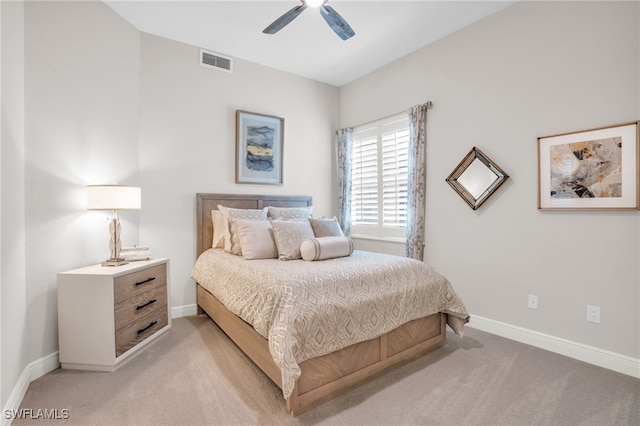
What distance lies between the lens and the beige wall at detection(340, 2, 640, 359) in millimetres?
2230

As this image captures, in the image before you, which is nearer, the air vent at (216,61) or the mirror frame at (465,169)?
the mirror frame at (465,169)

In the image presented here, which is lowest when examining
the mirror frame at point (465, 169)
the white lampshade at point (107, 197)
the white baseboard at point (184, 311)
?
the white baseboard at point (184, 311)

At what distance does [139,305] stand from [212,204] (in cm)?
141

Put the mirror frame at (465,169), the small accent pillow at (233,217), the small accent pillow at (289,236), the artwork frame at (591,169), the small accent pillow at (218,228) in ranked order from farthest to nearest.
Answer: the small accent pillow at (218,228) < the small accent pillow at (233,217) < the mirror frame at (465,169) < the small accent pillow at (289,236) < the artwork frame at (591,169)

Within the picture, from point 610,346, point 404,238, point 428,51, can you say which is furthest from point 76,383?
point 428,51

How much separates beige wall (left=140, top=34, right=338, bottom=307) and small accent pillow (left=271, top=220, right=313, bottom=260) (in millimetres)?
1225

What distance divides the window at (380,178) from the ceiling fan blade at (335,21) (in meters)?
1.47

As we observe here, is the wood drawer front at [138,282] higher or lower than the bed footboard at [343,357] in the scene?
higher

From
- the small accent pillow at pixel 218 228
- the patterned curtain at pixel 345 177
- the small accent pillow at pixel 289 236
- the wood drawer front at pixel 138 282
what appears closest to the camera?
the wood drawer front at pixel 138 282

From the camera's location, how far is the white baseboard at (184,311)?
3.36 m

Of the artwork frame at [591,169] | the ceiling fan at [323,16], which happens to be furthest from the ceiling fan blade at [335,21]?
the artwork frame at [591,169]

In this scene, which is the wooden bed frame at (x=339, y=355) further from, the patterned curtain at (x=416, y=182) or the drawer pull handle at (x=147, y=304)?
the patterned curtain at (x=416, y=182)

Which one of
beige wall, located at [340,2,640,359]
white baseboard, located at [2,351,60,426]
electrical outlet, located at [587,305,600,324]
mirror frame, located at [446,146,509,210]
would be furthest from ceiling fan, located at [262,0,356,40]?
white baseboard, located at [2,351,60,426]

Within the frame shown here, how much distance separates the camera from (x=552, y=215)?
2543 mm
